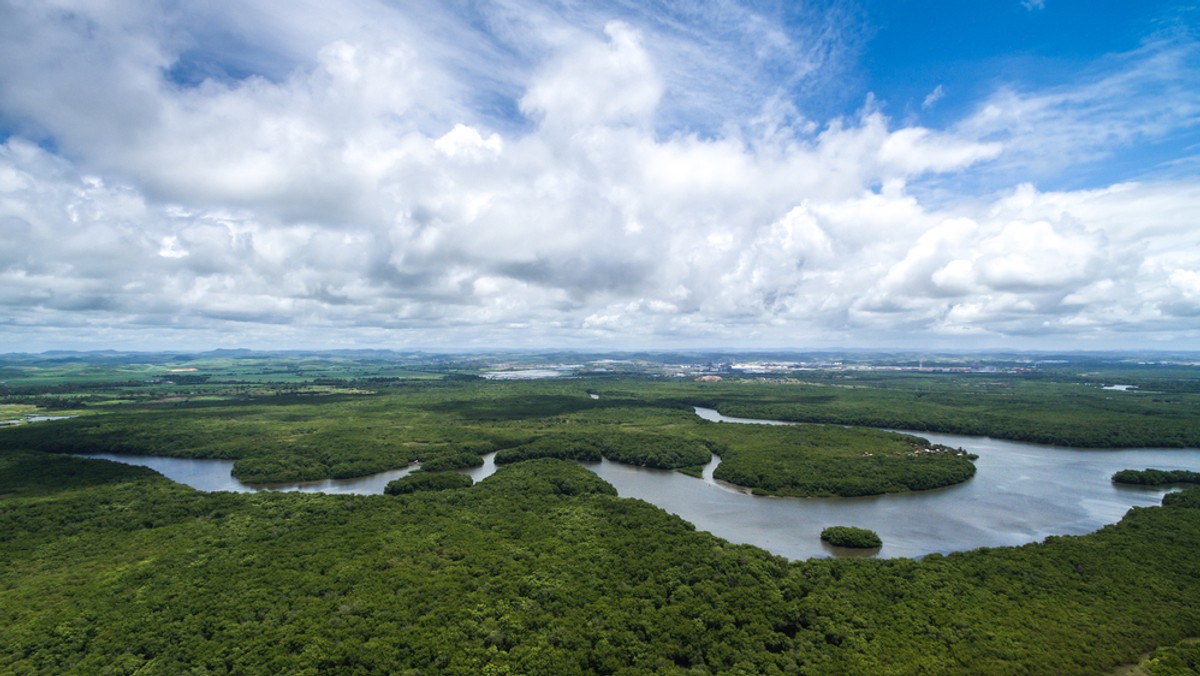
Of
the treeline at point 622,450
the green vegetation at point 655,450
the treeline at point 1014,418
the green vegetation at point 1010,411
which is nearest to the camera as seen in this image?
the green vegetation at point 655,450

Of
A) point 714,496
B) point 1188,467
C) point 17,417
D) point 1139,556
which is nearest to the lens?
point 1139,556

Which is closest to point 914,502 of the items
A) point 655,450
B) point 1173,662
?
point 1173,662

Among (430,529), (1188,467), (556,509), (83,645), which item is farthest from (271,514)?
(1188,467)

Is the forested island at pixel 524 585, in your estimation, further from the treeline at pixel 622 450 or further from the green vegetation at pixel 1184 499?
the treeline at pixel 622 450

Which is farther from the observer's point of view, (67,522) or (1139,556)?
(67,522)

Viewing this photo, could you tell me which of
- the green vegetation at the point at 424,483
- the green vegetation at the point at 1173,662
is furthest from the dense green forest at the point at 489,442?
the green vegetation at the point at 1173,662

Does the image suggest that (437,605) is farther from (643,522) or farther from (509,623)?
(643,522)

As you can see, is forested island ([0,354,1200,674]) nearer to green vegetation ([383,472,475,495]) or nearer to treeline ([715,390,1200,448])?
green vegetation ([383,472,475,495])

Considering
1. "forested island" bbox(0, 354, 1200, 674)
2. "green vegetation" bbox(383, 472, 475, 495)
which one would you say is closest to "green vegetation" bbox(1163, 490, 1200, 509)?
"forested island" bbox(0, 354, 1200, 674)
